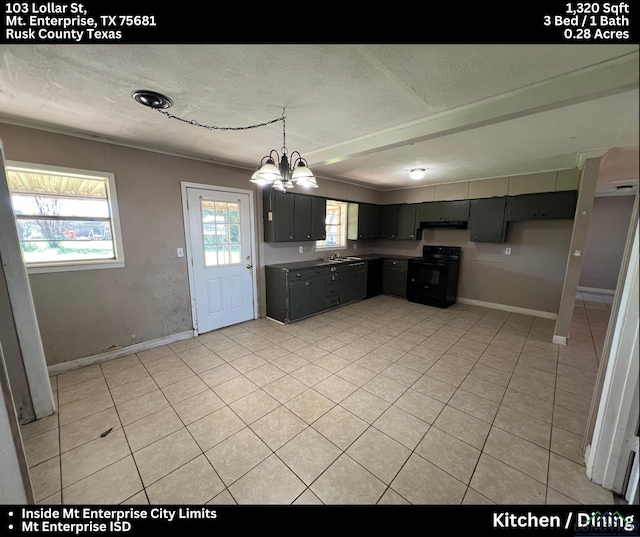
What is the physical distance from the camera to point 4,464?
3.53 feet

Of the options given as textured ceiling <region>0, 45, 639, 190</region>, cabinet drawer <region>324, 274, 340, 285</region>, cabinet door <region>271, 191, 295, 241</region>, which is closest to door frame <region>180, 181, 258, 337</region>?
cabinet door <region>271, 191, 295, 241</region>

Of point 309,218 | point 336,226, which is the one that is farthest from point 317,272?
point 336,226

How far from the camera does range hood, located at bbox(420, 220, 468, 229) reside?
495 cm

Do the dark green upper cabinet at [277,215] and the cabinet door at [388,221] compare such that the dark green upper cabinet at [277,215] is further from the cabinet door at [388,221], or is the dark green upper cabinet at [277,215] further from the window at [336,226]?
the cabinet door at [388,221]

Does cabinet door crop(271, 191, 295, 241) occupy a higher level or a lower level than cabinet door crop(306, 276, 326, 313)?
higher

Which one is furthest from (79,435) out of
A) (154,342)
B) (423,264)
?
(423,264)

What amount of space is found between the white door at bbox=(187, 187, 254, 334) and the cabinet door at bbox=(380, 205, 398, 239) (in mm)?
3522

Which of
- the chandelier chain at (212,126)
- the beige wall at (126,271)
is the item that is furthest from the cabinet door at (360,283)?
the chandelier chain at (212,126)

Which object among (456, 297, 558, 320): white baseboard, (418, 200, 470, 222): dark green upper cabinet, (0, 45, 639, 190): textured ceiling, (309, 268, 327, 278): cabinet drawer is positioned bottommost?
(456, 297, 558, 320): white baseboard

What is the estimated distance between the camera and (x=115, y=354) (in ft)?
9.61

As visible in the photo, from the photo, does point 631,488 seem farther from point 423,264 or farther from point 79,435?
point 423,264

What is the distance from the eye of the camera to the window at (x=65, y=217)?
2371 millimetres

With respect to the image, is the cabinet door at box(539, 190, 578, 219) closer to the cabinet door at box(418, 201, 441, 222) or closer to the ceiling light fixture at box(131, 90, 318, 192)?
the cabinet door at box(418, 201, 441, 222)

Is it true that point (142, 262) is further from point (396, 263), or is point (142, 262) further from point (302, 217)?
point (396, 263)
